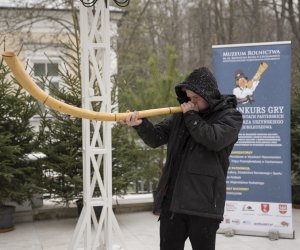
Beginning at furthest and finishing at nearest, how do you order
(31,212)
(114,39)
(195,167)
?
(114,39), (31,212), (195,167)

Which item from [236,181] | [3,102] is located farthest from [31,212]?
[236,181]

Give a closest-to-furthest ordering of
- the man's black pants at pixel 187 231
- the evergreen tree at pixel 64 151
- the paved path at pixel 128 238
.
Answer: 1. the man's black pants at pixel 187 231
2. the paved path at pixel 128 238
3. the evergreen tree at pixel 64 151

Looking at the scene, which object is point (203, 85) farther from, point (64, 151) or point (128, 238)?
point (64, 151)

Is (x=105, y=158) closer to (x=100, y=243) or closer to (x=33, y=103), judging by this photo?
(x=100, y=243)

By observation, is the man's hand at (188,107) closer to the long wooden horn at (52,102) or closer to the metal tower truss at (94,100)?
the long wooden horn at (52,102)

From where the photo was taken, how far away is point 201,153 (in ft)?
8.91

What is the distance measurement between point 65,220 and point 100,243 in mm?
1951

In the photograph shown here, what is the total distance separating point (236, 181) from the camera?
540cm

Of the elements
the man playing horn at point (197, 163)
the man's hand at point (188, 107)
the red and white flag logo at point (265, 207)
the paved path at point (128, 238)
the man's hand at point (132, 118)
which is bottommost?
the paved path at point (128, 238)

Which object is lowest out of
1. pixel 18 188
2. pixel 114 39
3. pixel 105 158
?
pixel 18 188

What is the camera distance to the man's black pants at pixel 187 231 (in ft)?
8.92

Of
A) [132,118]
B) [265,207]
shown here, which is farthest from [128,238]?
[132,118]

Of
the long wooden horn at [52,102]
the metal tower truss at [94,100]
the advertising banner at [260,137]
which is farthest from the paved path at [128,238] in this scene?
the long wooden horn at [52,102]

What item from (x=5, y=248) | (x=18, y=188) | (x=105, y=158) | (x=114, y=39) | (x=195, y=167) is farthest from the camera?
(x=114, y=39)
